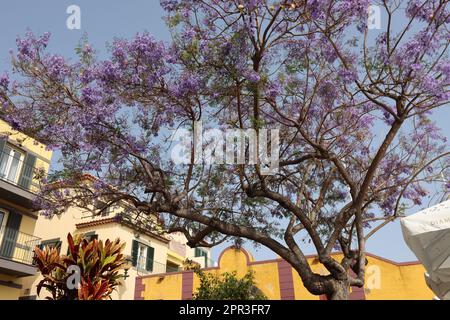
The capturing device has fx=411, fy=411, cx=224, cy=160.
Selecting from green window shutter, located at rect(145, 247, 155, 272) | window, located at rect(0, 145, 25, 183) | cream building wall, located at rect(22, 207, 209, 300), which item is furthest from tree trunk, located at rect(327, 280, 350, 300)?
green window shutter, located at rect(145, 247, 155, 272)

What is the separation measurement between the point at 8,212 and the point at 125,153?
35.4ft

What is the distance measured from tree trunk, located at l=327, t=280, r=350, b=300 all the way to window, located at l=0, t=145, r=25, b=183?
46.9 feet

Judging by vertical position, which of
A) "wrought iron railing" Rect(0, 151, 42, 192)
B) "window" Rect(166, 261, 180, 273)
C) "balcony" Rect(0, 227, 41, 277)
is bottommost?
"balcony" Rect(0, 227, 41, 277)

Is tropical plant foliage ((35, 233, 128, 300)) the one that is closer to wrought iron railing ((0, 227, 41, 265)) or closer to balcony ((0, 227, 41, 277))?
balcony ((0, 227, 41, 277))

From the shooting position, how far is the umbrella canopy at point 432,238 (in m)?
4.27

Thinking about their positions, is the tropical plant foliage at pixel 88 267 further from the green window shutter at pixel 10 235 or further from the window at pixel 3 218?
the window at pixel 3 218

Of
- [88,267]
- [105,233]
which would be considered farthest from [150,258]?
[88,267]

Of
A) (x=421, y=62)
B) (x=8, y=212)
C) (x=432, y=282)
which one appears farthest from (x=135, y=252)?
(x=432, y=282)

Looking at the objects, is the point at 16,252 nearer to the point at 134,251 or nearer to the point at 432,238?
the point at 134,251

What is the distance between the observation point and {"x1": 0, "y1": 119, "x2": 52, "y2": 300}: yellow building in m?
16.9

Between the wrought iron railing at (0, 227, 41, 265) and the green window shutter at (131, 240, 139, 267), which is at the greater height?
the green window shutter at (131, 240, 139, 267)

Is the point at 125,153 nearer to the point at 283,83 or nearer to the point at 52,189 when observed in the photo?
the point at 52,189

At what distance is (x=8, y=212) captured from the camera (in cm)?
1753
